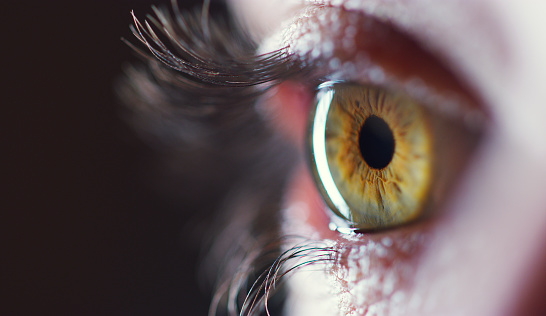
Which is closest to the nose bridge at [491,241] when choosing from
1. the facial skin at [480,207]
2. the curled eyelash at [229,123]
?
the facial skin at [480,207]

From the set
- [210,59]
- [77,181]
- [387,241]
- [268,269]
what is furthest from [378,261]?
[77,181]

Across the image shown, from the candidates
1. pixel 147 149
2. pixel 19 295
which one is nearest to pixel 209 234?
pixel 147 149

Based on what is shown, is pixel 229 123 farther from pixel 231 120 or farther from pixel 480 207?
pixel 480 207

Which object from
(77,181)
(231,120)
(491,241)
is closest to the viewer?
(491,241)

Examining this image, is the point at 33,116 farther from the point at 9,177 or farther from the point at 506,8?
the point at 506,8

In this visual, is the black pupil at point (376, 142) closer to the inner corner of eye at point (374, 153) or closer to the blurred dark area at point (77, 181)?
the inner corner of eye at point (374, 153)

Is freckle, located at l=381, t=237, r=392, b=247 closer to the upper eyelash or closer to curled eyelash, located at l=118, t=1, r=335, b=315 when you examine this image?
curled eyelash, located at l=118, t=1, r=335, b=315

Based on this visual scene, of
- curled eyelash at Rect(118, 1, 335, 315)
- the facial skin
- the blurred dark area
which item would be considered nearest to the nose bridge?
the facial skin
